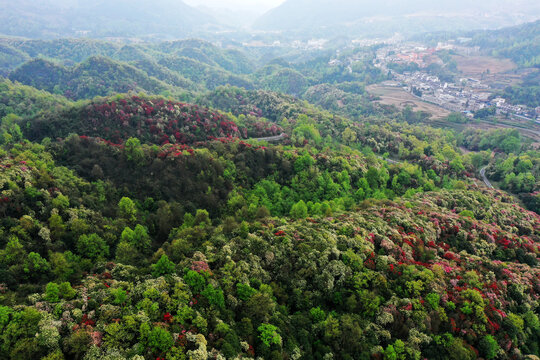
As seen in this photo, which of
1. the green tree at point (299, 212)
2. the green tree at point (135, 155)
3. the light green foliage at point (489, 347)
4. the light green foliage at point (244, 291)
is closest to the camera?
the light green foliage at point (244, 291)

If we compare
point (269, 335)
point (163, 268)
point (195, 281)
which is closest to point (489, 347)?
point (269, 335)

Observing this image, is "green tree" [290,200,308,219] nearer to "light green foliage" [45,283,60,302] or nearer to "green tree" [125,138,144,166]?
"green tree" [125,138,144,166]

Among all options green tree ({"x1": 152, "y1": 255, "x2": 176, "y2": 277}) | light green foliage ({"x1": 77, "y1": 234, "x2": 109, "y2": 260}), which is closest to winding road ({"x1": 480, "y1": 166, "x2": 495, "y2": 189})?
green tree ({"x1": 152, "y1": 255, "x2": 176, "y2": 277})

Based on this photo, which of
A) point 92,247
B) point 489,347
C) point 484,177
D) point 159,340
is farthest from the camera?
point 484,177

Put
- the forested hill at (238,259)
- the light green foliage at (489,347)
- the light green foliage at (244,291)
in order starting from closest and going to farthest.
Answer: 1. the forested hill at (238,259)
2. the light green foliage at (244,291)
3. the light green foliage at (489,347)

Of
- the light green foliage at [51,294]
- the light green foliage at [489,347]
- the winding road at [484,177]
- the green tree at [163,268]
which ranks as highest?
the light green foliage at [51,294]

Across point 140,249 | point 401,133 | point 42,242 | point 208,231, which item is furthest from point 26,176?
point 401,133

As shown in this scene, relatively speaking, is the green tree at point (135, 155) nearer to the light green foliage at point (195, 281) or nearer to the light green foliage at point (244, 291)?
the light green foliage at point (195, 281)

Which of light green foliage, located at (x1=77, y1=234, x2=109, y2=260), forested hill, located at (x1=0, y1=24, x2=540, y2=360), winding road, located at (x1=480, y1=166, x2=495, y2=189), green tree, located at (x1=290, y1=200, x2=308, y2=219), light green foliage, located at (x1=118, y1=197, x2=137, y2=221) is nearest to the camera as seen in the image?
forested hill, located at (x1=0, y1=24, x2=540, y2=360)

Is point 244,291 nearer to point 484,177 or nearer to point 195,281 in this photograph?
point 195,281

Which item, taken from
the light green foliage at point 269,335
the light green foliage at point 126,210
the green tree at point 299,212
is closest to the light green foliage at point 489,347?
the light green foliage at point 269,335

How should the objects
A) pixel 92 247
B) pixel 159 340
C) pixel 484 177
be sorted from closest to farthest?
pixel 159 340, pixel 92 247, pixel 484 177
